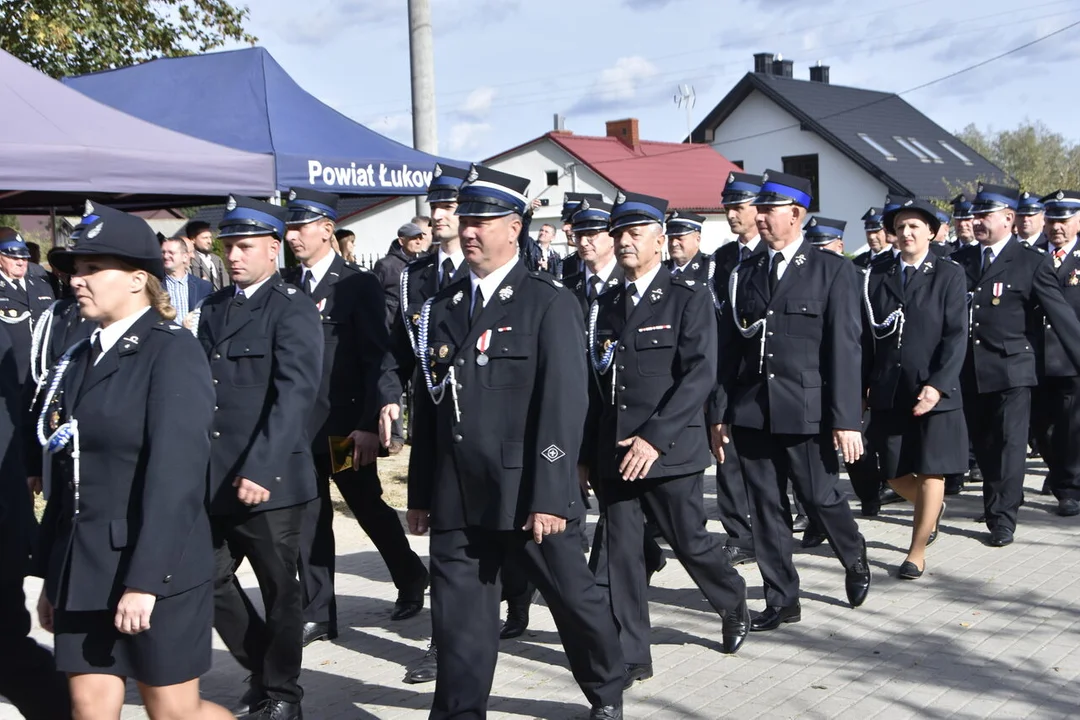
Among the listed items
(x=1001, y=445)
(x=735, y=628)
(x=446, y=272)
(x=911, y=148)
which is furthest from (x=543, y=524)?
(x=911, y=148)

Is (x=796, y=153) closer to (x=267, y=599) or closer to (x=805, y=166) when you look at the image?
(x=805, y=166)

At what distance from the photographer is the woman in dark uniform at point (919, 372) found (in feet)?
23.9

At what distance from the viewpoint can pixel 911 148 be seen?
47750 mm

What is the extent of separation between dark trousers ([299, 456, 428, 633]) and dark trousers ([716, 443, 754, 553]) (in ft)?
7.32

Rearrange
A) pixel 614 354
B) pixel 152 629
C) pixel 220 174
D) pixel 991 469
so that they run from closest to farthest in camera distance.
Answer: pixel 152 629
pixel 614 354
pixel 991 469
pixel 220 174

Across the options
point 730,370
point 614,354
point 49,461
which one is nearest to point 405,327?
point 614,354

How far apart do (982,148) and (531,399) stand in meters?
70.7

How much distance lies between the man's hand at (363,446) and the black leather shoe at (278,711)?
1.50m

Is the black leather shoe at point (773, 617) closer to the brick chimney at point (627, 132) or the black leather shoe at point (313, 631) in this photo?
the black leather shoe at point (313, 631)

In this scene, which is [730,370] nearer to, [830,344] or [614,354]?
[830,344]

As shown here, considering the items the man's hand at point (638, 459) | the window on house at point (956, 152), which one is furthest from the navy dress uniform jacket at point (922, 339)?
the window on house at point (956, 152)

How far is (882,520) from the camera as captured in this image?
30.0 ft

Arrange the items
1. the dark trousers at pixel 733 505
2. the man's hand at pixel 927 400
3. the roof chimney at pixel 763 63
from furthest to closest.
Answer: the roof chimney at pixel 763 63 < the dark trousers at pixel 733 505 < the man's hand at pixel 927 400

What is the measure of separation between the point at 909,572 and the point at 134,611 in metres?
5.02
